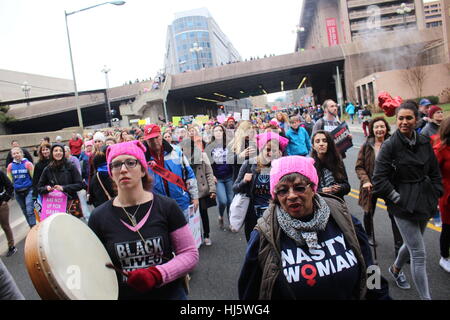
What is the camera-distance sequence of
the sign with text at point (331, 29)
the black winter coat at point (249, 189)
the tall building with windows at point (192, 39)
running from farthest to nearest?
the tall building with windows at point (192, 39), the sign with text at point (331, 29), the black winter coat at point (249, 189)

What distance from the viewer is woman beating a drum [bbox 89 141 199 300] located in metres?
2.16

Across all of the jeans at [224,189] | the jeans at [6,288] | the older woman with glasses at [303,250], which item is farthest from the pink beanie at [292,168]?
the jeans at [224,189]

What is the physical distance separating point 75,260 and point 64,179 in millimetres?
4024

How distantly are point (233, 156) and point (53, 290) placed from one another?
455cm

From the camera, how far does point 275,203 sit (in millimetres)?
2154

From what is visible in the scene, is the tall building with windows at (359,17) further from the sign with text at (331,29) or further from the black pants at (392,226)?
the black pants at (392,226)

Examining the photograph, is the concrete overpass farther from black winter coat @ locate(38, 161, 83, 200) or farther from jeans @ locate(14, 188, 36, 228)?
black winter coat @ locate(38, 161, 83, 200)

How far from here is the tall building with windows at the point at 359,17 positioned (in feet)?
210

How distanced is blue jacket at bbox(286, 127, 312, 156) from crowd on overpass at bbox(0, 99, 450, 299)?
1342 millimetres

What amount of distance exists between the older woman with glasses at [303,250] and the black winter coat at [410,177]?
132 cm

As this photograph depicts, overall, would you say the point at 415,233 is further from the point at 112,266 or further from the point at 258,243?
the point at 112,266

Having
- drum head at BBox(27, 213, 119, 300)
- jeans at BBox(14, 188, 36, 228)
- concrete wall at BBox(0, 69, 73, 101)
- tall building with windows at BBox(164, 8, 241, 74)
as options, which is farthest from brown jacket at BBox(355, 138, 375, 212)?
tall building with windows at BBox(164, 8, 241, 74)

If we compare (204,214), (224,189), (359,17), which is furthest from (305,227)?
(359,17)

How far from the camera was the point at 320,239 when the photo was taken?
6.50 ft
